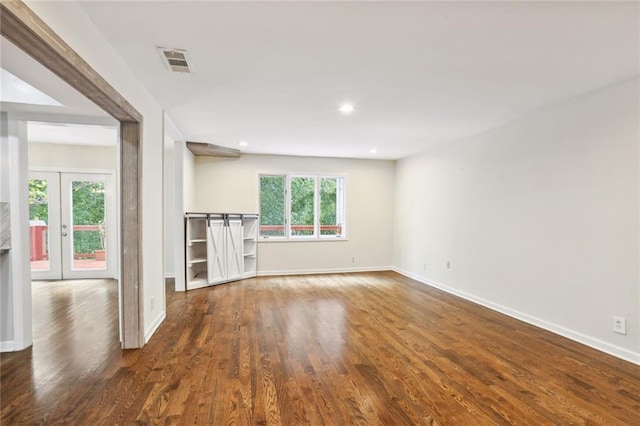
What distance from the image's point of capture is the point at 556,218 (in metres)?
3.36

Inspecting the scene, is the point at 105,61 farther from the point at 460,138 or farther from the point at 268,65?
the point at 460,138

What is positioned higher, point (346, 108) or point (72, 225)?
point (346, 108)

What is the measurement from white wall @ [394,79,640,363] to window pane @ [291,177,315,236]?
2658mm

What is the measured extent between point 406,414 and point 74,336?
10.6ft

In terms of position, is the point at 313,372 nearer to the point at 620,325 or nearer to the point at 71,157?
the point at 620,325

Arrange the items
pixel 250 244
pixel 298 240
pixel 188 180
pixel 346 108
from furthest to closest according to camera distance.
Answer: pixel 298 240, pixel 250 244, pixel 188 180, pixel 346 108

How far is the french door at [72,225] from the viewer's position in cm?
565

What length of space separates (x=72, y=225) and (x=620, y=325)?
7842 mm

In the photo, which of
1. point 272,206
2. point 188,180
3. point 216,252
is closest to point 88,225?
point 188,180

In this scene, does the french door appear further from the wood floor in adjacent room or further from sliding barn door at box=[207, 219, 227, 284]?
sliding barn door at box=[207, 219, 227, 284]

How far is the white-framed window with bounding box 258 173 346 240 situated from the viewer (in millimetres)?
6461

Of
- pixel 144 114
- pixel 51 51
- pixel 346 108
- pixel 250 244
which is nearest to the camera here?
pixel 51 51

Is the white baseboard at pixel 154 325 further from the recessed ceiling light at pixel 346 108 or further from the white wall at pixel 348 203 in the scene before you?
the recessed ceiling light at pixel 346 108

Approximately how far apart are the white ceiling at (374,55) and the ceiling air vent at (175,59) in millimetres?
56
